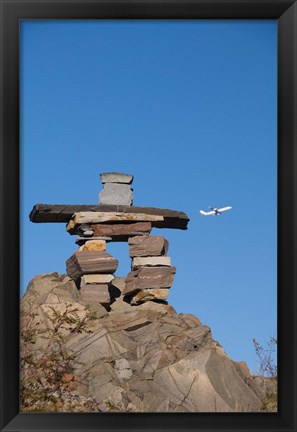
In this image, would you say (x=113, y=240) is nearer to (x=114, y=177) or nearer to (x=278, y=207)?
(x=114, y=177)

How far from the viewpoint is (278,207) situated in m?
8.95

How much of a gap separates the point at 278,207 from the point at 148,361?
702cm

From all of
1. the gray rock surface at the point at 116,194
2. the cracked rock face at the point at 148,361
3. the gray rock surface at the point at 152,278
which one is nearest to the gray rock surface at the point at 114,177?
the gray rock surface at the point at 116,194

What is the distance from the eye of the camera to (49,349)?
1527cm

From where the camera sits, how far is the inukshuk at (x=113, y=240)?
18.3m

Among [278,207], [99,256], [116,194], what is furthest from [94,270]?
[278,207]

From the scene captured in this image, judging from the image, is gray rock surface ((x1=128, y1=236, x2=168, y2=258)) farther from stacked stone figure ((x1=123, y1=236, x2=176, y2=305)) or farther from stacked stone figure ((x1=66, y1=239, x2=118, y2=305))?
stacked stone figure ((x1=66, y1=239, x2=118, y2=305))

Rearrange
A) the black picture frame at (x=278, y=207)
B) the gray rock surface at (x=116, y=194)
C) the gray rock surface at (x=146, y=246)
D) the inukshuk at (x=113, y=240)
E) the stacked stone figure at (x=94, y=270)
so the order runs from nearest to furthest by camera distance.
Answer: the black picture frame at (x=278, y=207) → the stacked stone figure at (x=94, y=270) → the inukshuk at (x=113, y=240) → the gray rock surface at (x=116, y=194) → the gray rock surface at (x=146, y=246)

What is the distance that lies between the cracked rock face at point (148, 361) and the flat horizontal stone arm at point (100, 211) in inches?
68.3

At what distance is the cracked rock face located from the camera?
541 inches

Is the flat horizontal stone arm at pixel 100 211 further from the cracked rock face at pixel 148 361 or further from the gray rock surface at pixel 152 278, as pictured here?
the cracked rock face at pixel 148 361

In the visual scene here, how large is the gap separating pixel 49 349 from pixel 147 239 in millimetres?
4406

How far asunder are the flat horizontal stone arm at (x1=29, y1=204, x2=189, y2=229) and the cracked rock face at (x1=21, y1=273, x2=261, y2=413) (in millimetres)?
1734
